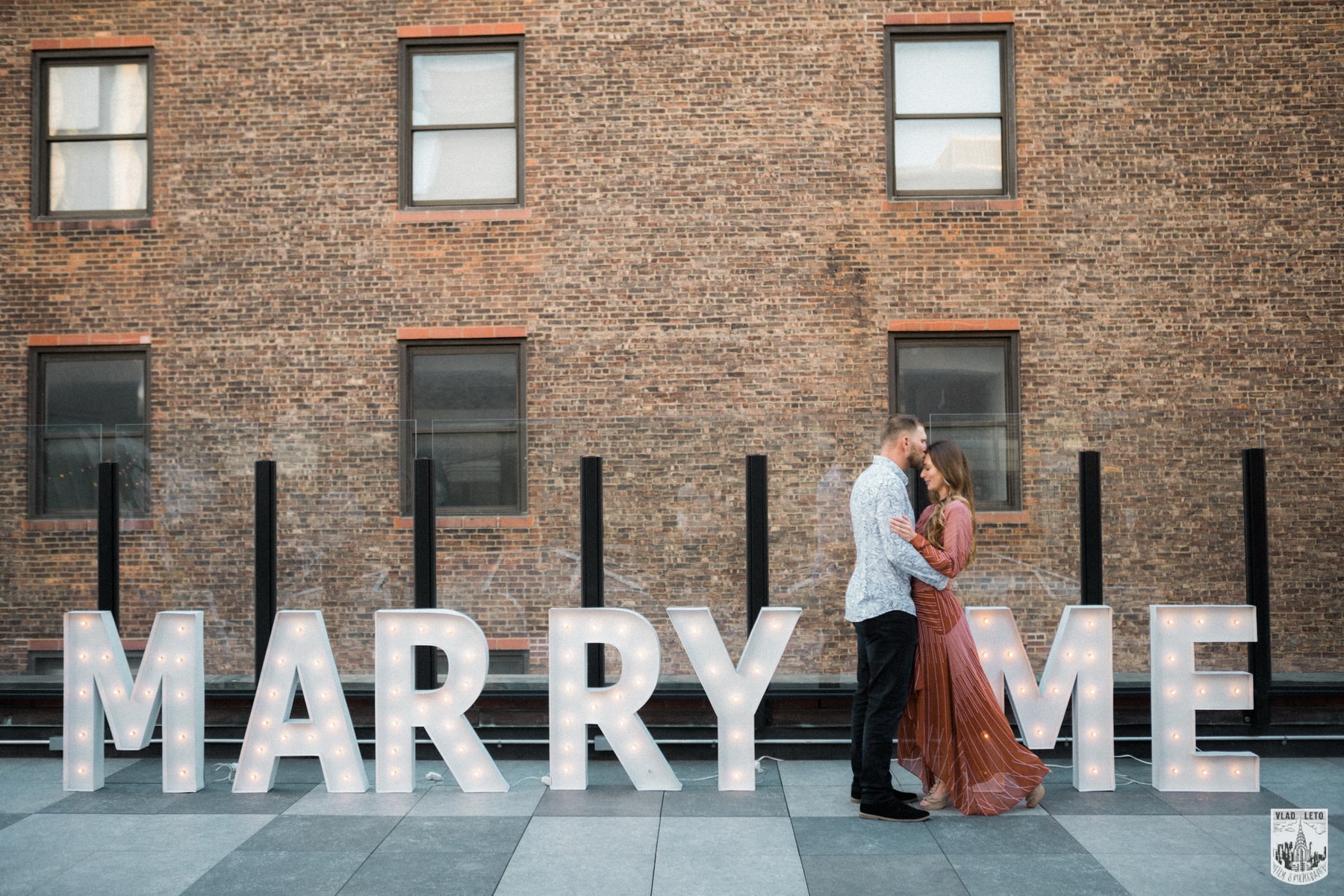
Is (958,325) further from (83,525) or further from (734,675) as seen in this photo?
(83,525)

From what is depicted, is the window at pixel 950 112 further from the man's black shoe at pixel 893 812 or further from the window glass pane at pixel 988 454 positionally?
the man's black shoe at pixel 893 812

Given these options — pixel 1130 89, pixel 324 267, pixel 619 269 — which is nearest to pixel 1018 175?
pixel 1130 89

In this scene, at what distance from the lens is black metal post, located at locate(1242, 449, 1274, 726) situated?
7.07 m

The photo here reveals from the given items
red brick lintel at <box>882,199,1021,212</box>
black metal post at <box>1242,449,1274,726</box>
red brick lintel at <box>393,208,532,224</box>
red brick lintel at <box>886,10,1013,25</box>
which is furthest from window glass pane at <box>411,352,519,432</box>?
black metal post at <box>1242,449,1274,726</box>

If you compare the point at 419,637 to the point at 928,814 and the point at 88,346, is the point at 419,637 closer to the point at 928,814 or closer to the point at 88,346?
the point at 928,814

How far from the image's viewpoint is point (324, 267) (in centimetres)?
1084

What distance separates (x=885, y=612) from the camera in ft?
18.3

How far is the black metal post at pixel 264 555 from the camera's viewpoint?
286 inches

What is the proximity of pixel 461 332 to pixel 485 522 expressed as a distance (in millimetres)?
3973

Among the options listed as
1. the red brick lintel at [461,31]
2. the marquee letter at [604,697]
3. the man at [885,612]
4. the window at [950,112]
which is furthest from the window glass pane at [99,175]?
the man at [885,612]

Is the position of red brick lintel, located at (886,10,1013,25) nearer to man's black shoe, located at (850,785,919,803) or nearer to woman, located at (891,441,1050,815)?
woman, located at (891,441,1050,815)

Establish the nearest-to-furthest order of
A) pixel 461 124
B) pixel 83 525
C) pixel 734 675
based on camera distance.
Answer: pixel 734 675 < pixel 83 525 < pixel 461 124

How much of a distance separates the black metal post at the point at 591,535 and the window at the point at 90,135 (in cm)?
686

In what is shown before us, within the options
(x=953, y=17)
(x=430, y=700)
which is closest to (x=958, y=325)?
(x=953, y=17)
